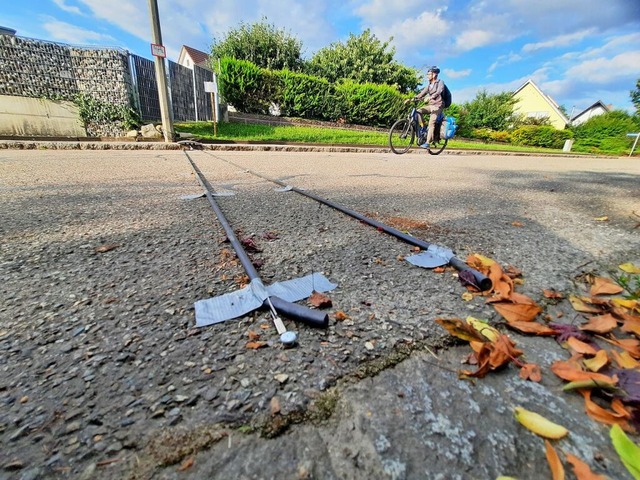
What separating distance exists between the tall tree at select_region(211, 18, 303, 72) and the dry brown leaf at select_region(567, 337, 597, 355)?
2167cm

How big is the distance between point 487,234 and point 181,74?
1387cm

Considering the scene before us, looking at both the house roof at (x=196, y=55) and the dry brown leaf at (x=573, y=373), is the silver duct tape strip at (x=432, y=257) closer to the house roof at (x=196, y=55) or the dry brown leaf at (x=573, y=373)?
the dry brown leaf at (x=573, y=373)

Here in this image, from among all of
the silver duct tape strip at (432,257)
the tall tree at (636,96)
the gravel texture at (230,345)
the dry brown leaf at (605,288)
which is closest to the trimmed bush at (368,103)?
the gravel texture at (230,345)

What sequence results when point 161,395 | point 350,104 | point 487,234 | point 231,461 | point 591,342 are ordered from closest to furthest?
point 231,461 < point 161,395 < point 591,342 < point 487,234 < point 350,104

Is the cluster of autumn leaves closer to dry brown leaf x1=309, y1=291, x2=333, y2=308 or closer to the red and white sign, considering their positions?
dry brown leaf x1=309, y1=291, x2=333, y2=308

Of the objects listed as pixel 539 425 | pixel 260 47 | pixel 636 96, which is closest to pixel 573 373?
pixel 539 425

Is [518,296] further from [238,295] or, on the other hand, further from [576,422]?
[238,295]

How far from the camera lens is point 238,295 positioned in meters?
0.93

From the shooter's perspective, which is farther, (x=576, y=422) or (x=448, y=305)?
(x=448, y=305)

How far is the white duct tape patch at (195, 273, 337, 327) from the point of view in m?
0.85

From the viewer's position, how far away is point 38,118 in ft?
25.8

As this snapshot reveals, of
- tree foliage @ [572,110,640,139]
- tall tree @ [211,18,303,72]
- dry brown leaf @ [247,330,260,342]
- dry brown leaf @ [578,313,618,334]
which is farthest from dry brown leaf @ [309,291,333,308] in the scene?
tree foliage @ [572,110,640,139]

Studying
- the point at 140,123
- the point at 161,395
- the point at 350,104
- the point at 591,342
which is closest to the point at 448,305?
the point at 591,342

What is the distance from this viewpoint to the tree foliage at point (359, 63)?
22641 mm
